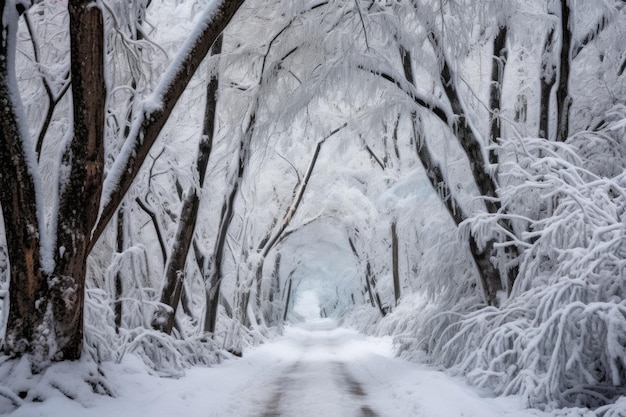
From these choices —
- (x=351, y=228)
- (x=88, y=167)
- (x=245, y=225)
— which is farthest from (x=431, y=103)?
(x=351, y=228)

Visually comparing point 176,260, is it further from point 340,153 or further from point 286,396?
point 340,153

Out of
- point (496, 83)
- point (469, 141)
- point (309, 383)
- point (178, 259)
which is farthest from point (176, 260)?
point (496, 83)

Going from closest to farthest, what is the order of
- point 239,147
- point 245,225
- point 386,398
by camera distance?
point 386,398
point 239,147
point 245,225

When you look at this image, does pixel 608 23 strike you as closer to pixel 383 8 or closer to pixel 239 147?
pixel 383 8

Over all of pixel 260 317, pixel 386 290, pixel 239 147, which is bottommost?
pixel 260 317

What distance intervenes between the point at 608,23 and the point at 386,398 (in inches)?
316

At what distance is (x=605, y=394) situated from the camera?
6.07 m

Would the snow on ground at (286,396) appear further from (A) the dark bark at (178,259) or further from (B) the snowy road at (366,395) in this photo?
(A) the dark bark at (178,259)

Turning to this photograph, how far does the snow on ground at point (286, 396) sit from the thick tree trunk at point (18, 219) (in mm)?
825

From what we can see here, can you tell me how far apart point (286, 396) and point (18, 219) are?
16.8 ft

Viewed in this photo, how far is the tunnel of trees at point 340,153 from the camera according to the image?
5.55m

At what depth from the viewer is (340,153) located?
11.1m

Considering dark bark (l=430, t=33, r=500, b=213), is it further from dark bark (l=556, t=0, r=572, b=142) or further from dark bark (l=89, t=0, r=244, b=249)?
dark bark (l=89, t=0, r=244, b=249)

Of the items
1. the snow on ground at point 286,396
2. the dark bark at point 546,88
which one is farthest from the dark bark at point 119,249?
the dark bark at point 546,88
